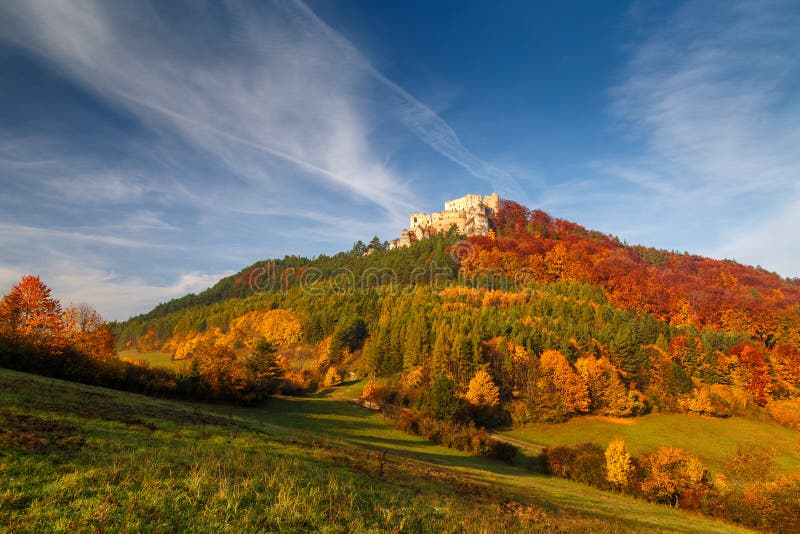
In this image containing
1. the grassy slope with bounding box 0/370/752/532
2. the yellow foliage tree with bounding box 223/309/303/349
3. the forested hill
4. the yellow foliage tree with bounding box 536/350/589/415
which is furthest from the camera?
the yellow foliage tree with bounding box 223/309/303/349

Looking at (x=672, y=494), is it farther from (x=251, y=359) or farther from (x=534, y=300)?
(x=534, y=300)

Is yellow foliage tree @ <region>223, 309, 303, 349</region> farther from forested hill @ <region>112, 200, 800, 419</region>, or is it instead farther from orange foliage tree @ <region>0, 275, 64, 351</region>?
orange foliage tree @ <region>0, 275, 64, 351</region>

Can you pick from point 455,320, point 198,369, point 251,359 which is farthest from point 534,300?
point 198,369

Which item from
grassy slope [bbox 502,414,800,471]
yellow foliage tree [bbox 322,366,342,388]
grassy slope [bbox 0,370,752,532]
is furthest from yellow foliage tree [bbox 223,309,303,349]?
grassy slope [bbox 0,370,752,532]

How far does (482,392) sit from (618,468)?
34202mm

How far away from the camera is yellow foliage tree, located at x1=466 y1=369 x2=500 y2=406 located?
→ 247 feet

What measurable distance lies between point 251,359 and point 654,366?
10180cm

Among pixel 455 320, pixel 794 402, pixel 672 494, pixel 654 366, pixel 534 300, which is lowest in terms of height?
pixel 672 494

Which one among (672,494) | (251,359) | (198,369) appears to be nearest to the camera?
(672,494)

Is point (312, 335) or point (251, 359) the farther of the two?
point (312, 335)

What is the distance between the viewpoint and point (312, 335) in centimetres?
13025

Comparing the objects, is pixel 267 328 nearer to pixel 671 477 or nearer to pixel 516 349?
pixel 516 349

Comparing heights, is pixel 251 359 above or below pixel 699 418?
above

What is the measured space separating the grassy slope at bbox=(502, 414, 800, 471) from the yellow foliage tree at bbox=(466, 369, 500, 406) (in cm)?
711
